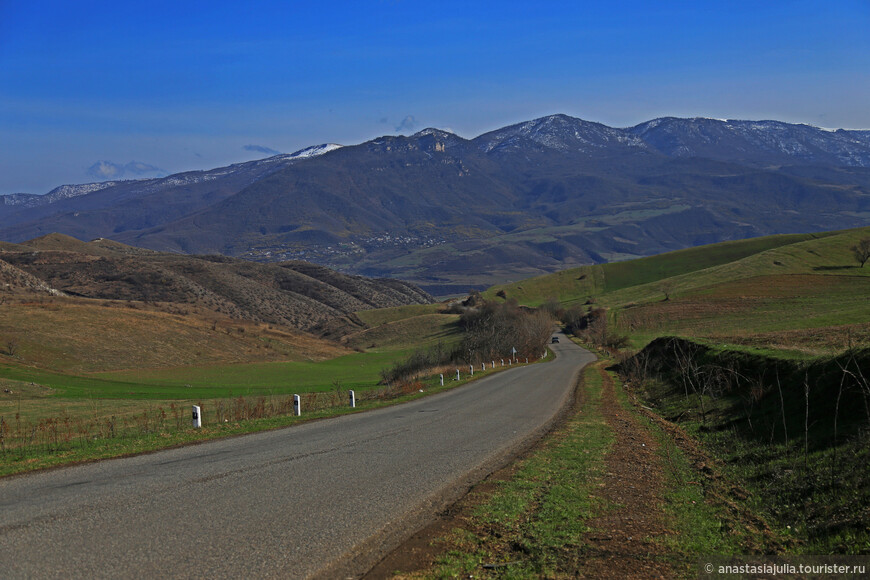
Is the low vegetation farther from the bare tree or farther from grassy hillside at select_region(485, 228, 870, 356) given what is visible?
the bare tree

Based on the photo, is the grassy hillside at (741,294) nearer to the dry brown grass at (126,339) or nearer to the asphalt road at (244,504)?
the asphalt road at (244,504)

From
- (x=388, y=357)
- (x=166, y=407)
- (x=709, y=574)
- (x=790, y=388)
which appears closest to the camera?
(x=709, y=574)

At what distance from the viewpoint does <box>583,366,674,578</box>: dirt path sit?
7504mm

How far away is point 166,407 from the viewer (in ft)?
121

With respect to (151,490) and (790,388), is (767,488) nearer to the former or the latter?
(790,388)

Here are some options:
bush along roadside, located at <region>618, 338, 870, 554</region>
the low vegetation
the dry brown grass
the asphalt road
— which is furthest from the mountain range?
bush along roadside, located at <region>618, 338, 870, 554</region>

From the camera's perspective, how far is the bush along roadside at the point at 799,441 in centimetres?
914

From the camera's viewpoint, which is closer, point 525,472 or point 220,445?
point 525,472

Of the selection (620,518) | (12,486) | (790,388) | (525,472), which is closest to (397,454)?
(525,472)

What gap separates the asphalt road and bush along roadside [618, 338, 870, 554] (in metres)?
4.88

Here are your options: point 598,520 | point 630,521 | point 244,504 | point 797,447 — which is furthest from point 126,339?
point 630,521

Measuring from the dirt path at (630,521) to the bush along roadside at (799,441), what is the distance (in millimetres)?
1588

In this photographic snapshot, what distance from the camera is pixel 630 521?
367 inches

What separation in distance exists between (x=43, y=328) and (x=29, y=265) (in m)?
76.8
